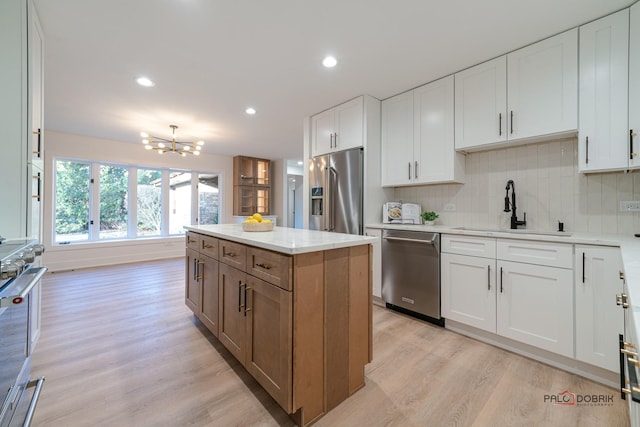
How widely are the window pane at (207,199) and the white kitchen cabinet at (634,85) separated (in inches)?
272

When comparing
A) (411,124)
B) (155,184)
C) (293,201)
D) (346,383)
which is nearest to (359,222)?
(411,124)

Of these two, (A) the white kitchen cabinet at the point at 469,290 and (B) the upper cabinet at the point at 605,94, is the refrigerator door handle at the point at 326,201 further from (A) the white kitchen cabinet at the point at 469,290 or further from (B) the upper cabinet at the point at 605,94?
(B) the upper cabinet at the point at 605,94

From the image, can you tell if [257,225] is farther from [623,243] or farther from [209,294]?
[623,243]

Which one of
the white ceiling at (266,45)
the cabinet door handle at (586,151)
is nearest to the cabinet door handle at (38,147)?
the white ceiling at (266,45)

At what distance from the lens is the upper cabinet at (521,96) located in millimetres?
2021

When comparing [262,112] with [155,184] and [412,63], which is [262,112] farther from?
[155,184]

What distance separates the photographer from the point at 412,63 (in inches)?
98.3

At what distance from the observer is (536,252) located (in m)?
1.93

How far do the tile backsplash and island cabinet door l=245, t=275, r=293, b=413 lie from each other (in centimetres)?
235

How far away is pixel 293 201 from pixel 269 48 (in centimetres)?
680

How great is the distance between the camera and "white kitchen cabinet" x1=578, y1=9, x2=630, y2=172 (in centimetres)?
181

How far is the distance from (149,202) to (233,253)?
5.16 meters

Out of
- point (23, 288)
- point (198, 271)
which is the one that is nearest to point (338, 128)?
point (198, 271)

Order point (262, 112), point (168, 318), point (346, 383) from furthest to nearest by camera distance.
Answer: point (262, 112) < point (168, 318) < point (346, 383)
